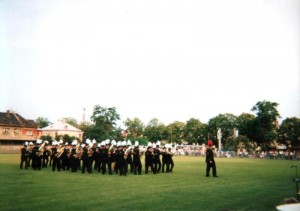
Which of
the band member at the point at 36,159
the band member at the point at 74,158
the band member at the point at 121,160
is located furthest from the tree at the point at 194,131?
the band member at the point at 121,160

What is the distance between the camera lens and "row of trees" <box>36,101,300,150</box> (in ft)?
296

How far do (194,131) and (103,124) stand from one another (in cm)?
3668

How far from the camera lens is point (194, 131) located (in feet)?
382

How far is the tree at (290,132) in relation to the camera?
95.2 meters

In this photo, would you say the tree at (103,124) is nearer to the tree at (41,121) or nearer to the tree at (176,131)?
the tree at (176,131)

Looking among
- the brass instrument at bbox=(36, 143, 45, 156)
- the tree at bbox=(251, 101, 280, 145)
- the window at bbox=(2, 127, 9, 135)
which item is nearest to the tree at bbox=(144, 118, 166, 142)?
the tree at bbox=(251, 101, 280, 145)

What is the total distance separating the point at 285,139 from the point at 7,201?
99250 mm

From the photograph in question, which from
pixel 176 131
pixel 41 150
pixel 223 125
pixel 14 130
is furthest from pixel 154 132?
pixel 41 150

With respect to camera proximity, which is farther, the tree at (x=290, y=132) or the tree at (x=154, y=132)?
the tree at (x=154, y=132)

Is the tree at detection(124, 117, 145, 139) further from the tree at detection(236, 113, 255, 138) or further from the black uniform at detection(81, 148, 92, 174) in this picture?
the black uniform at detection(81, 148, 92, 174)

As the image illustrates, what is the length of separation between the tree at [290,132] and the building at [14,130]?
73807 millimetres

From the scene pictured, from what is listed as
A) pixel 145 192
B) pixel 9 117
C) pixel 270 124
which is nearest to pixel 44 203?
pixel 145 192

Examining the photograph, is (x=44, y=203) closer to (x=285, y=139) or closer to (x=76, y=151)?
(x=76, y=151)

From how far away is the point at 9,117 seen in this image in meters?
85.6
